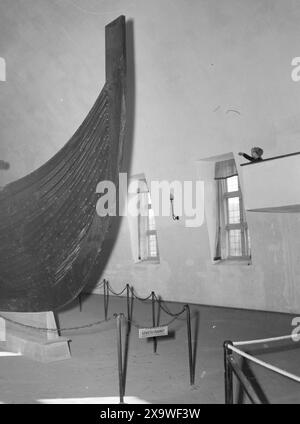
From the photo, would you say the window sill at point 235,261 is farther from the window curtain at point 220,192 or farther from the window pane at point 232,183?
the window pane at point 232,183

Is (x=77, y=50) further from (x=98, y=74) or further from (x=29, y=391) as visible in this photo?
(x=29, y=391)

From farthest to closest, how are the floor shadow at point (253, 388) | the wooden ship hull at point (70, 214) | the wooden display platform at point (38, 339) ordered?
the wooden display platform at point (38, 339) → the wooden ship hull at point (70, 214) → the floor shadow at point (253, 388)

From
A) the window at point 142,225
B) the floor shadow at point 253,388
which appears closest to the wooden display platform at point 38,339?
the floor shadow at point 253,388

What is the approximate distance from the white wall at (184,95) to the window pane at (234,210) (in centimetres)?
58

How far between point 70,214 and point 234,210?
3.91m

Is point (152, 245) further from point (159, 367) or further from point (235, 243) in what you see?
point (159, 367)

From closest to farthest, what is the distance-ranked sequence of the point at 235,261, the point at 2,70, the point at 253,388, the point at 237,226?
the point at 253,388, the point at 235,261, the point at 237,226, the point at 2,70

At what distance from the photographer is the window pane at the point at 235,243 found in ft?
25.9

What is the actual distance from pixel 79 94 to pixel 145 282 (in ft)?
12.8

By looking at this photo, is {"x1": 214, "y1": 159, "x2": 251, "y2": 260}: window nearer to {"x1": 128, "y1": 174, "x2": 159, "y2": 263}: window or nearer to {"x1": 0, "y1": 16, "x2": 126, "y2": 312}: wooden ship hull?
{"x1": 128, "y1": 174, "x2": 159, "y2": 263}: window

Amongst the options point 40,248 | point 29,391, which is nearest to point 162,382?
point 29,391

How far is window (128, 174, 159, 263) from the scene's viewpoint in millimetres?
9641

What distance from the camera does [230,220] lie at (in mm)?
7961

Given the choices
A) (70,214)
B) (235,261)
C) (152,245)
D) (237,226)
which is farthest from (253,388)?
(152,245)
